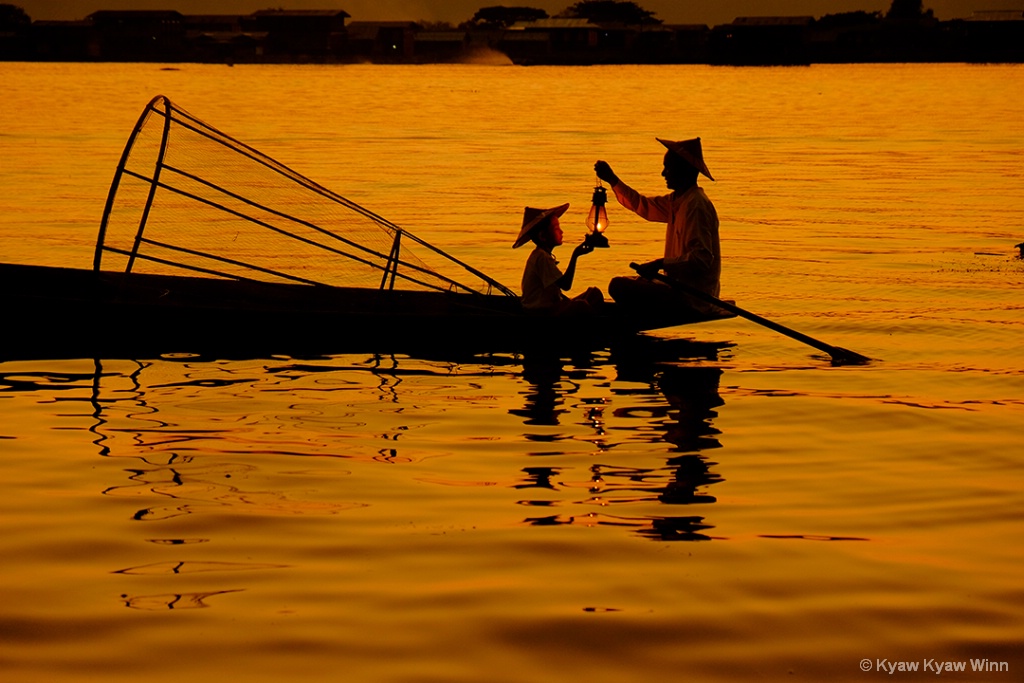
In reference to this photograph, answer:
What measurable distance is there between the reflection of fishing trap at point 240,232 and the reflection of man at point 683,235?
109cm

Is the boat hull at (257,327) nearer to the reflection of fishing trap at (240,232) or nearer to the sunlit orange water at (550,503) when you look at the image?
the sunlit orange water at (550,503)

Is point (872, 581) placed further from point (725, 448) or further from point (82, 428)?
point (82, 428)

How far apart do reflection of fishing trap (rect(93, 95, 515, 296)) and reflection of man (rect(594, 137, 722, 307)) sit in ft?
3.56

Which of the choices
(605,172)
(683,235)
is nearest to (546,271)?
(605,172)

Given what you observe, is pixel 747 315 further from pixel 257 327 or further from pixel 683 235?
pixel 257 327

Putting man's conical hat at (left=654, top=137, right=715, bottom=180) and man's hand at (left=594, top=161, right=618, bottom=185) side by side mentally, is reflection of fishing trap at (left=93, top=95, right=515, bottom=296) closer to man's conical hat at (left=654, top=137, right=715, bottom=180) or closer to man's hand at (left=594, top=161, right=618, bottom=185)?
man's hand at (left=594, top=161, right=618, bottom=185)

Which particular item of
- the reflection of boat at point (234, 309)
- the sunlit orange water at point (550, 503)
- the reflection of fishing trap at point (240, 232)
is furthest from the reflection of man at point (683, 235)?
the reflection of fishing trap at point (240, 232)

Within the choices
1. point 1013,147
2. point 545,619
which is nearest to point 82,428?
point 545,619

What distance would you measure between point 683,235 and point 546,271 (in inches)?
39.1

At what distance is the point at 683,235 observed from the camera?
8953 mm

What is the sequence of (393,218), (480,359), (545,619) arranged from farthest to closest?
(393,218), (480,359), (545,619)

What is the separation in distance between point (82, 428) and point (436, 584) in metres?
3.27

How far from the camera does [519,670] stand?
4129 mm

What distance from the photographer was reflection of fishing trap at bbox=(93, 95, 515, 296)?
30.7 feet
